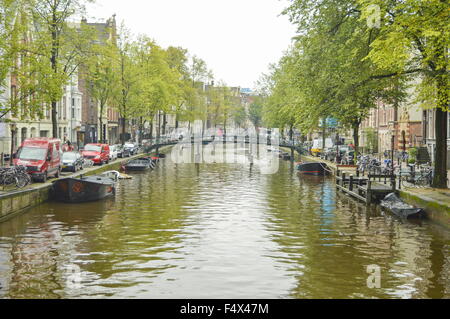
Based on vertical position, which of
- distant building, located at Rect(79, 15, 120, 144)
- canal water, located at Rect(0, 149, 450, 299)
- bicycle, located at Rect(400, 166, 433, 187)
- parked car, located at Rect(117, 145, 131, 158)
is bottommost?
canal water, located at Rect(0, 149, 450, 299)

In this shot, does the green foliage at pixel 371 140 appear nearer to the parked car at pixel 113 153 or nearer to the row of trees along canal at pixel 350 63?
the parked car at pixel 113 153

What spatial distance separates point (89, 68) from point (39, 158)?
2017 cm

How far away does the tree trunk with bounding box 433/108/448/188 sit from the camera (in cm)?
2538

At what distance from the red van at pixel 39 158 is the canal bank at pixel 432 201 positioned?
1788 centimetres

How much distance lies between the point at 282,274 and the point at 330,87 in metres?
15.3

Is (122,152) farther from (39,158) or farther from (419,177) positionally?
(419,177)

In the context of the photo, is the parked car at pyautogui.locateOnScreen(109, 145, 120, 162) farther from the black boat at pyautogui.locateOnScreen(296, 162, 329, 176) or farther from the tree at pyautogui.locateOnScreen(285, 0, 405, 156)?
the tree at pyautogui.locateOnScreen(285, 0, 405, 156)

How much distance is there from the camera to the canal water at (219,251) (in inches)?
512

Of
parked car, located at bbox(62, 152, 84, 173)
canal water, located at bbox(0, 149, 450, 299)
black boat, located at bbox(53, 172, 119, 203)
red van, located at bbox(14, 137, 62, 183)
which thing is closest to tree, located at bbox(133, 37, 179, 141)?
parked car, located at bbox(62, 152, 84, 173)

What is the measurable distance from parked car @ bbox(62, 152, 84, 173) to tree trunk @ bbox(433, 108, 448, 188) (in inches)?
864

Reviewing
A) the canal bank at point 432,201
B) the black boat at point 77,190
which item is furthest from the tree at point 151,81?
the canal bank at point 432,201

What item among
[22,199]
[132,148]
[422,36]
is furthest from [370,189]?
[132,148]

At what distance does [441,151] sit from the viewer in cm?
2542
